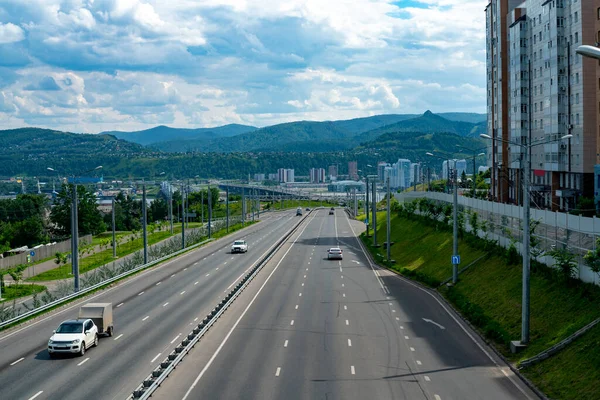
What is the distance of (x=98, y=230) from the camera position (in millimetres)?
130500

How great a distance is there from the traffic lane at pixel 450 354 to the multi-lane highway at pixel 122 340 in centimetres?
1048

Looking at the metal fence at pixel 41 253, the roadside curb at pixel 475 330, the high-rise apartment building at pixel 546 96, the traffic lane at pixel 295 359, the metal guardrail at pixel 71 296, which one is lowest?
the metal fence at pixel 41 253

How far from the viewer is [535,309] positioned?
108 feet

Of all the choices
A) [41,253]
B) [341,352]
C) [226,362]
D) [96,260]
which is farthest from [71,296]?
[41,253]

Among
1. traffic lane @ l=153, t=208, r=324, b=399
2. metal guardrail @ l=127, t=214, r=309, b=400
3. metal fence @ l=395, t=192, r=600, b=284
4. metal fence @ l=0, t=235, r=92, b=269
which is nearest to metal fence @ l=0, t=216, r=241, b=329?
metal guardrail @ l=127, t=214, r=309, b=400

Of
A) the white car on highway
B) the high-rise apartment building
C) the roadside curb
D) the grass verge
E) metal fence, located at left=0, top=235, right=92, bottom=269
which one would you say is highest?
the high-rise apartment building

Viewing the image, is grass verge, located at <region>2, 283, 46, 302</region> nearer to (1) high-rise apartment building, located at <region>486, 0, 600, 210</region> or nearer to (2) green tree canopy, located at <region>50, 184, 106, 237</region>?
(1) high-rise apartment building, located at <region>486, 0, 600, 210</region>

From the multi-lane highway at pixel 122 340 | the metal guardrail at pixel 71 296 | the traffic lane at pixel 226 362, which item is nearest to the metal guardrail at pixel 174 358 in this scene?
the traffic lane at pixel 226 362

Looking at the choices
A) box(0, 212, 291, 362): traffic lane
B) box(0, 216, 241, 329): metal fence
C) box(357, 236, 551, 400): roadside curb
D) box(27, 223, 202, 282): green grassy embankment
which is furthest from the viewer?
box(27, 223, 202, 282): green grassy embankment

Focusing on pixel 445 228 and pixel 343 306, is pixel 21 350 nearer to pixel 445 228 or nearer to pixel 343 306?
pixel 343 306

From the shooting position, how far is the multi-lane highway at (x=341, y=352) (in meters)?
24.2

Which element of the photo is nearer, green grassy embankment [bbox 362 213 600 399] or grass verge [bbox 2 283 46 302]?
green grassy embankment [bbox 362 213 600 399]

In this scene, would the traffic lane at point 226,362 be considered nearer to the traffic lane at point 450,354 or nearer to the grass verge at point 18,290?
the traffic lane at point 450,354

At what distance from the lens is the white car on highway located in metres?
29.2
